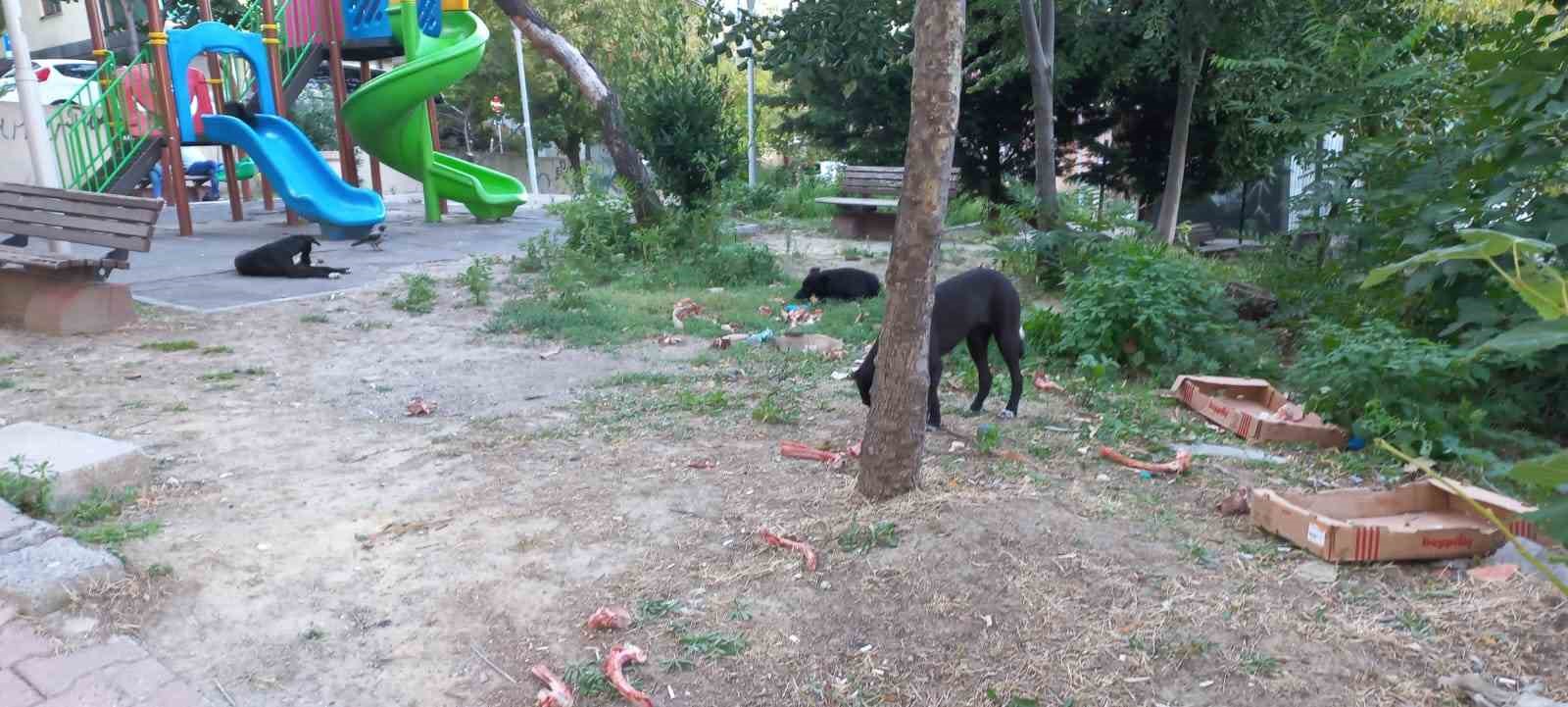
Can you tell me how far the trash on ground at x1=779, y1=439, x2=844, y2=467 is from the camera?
469 cm

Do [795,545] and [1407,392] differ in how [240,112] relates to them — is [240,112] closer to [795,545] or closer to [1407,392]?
[795,545]

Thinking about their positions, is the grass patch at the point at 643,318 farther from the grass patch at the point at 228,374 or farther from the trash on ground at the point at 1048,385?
the grass patch at the point at 228,374

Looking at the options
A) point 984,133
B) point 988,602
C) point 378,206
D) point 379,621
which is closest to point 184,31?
point 378,206

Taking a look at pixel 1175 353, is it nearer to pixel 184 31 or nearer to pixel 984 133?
pixel 984 133

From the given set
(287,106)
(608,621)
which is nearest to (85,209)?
(608,621)

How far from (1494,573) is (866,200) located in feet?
37.5

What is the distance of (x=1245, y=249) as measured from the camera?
1388 cm

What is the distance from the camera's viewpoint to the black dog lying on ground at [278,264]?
1031 cm

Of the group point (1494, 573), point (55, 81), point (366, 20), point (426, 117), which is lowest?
point (1494, 573)

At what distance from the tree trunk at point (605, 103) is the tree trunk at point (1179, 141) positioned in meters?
6.16

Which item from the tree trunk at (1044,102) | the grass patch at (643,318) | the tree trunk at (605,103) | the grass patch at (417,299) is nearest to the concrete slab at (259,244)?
the grass patch at (417,299)

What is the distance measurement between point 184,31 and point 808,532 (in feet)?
44.4

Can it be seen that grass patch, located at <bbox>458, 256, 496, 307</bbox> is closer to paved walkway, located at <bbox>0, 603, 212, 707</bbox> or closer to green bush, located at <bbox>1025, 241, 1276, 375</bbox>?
green bush, located at <bbox>1025, 241, 1276, 375</bbox>

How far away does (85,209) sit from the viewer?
7629 mm
